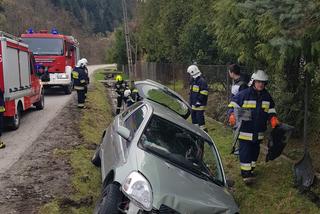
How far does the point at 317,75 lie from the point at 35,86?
30.3 feet

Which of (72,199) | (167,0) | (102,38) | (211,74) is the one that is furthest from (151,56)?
(102,38)

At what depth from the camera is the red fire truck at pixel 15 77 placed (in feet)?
31.5

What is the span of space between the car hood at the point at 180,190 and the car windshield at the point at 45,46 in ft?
49.8

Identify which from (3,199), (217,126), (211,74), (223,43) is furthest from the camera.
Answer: (211,74)

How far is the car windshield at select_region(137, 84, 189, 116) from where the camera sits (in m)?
7.49

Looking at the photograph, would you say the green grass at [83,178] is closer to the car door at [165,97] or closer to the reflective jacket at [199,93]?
the car door at [165,97]

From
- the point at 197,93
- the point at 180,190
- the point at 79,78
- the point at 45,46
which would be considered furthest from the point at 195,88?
the point at 45,46

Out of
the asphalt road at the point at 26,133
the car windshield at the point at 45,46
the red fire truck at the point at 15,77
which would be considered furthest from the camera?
the car windshield at the point at 45,46

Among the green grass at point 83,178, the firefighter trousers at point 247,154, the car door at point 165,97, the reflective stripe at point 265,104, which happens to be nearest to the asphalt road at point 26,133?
the green grass at point 83,178

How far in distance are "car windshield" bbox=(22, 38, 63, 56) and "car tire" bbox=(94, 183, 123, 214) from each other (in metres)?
15.2

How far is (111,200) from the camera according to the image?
4391 mm

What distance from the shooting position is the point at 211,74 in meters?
15.2

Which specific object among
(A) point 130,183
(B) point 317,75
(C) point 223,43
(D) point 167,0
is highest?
(D) point 167,0

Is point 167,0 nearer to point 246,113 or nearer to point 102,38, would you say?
point 246,113
